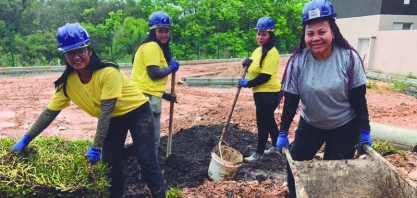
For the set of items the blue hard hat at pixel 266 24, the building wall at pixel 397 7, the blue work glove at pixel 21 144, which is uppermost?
the building wall at pixel 397 7

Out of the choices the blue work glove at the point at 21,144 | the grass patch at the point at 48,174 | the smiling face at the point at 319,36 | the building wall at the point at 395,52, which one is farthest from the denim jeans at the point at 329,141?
the building wall at the point at 395,52

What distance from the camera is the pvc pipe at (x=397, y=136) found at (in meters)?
4.79

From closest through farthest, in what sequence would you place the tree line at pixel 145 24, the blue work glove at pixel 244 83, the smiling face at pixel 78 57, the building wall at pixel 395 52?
the smiling face at pixel 78 57
the blue work glove at pixel 244 83
the building wall at pixel 395 52
the tree line at pixel 145 24

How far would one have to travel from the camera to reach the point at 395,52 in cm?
1593

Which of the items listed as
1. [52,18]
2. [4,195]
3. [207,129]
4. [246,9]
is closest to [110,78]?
[4,195]

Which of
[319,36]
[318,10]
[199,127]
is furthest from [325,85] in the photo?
[199,127]

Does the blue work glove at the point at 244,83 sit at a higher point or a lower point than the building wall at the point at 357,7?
lower

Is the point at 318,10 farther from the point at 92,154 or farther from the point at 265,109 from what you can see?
the point at 265,109

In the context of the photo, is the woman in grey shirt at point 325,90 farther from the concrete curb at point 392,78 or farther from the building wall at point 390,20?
the building wall at point 390,20

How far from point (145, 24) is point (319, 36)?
69.6 ft

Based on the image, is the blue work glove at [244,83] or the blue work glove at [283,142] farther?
the blue work glove at [244,83]

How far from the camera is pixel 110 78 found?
8.68 ft

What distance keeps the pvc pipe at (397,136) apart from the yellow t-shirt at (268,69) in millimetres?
1856

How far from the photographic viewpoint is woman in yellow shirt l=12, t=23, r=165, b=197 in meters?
2.57
